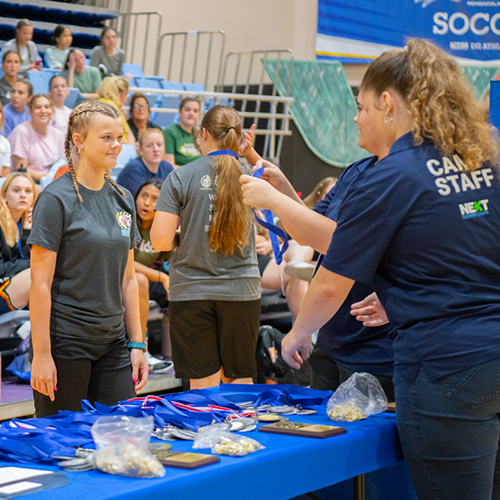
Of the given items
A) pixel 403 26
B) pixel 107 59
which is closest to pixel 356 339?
pixel 107 59

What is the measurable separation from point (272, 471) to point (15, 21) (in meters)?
9.44

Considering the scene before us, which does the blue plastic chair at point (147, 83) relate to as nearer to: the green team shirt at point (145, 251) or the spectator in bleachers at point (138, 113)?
the spectator in bleachers at point (138, 113)

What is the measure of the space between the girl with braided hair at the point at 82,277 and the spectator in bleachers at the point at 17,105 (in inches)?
180

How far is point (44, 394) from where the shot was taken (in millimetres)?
2086

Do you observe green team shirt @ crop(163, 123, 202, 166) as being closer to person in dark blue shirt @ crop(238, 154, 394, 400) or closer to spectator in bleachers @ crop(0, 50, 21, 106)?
spectator in bleachers @ crop(0, 50, 21, 106)

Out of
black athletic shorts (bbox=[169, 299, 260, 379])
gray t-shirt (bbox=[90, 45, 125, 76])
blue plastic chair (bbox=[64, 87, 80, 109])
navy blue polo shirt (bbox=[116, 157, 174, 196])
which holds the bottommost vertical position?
black athletic shorts (bbox=[169, 299, 260, 379])

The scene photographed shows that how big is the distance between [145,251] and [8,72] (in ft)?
11.7

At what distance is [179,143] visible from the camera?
6461 millimetres

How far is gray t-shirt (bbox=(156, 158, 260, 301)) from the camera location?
9.56 ft

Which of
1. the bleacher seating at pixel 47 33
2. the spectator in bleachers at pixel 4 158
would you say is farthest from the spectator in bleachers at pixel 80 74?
the spectator in bleachers at pixel 4 158

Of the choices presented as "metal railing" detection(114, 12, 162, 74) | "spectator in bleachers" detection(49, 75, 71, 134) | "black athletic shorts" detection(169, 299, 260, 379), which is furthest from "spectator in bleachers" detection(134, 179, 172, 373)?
"metal railing" detection(114, 12, 162, 74)

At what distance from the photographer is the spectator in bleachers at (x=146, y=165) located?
201 inches

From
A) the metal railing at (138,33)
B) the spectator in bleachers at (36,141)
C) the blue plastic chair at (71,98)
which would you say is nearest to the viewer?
the spectator in bleachers at (36,141)

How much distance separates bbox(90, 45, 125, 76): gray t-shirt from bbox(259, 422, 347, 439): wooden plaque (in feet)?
26.0
